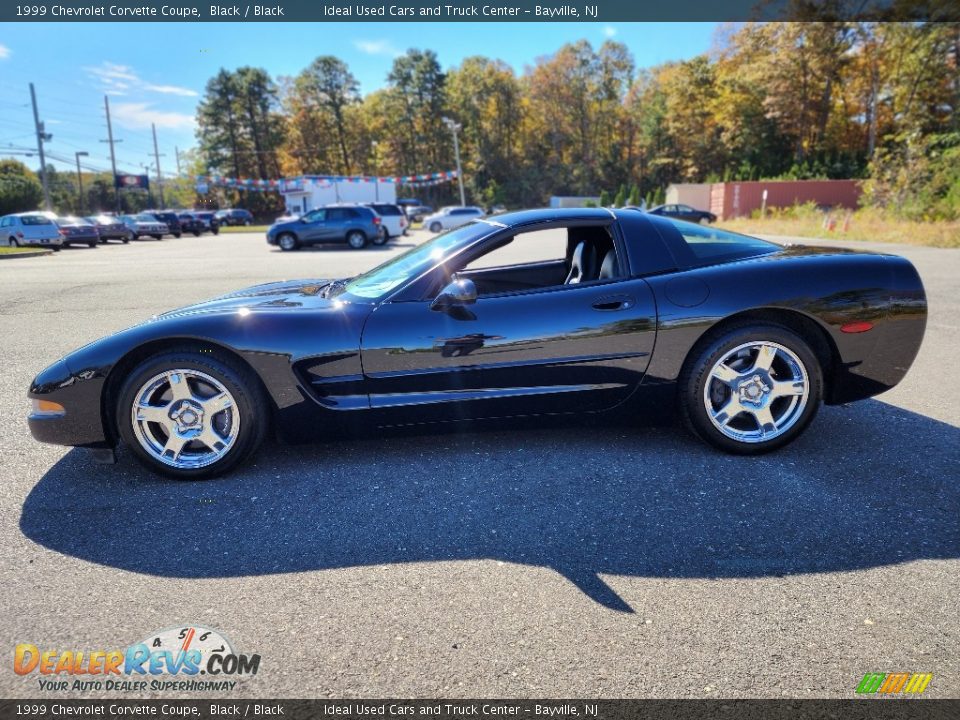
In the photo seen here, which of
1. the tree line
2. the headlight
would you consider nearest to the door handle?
the headlight

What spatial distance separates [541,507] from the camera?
271cm

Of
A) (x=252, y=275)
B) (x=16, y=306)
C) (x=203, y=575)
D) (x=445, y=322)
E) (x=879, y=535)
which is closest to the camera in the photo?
(x=203, y=575)

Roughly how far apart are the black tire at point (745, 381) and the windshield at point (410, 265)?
4.32ft

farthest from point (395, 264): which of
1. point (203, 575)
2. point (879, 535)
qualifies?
point (879, 535)

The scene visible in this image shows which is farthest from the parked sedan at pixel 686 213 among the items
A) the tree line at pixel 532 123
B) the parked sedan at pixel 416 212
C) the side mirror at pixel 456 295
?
the side mirror at pixel 456 295

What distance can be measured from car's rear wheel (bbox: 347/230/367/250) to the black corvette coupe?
63.4ft

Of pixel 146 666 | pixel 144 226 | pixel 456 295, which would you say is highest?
pixel 144 226

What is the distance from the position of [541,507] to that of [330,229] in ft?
67.4

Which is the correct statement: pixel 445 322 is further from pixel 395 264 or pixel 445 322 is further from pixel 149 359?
pixel 149 359

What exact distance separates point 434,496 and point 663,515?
102 centimetres

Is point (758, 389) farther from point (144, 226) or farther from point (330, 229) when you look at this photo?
point (144, 226)

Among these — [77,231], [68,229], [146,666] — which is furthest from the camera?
[77,231]

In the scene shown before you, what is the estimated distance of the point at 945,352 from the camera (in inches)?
205

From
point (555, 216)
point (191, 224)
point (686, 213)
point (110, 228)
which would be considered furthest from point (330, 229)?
point (555, 216)
